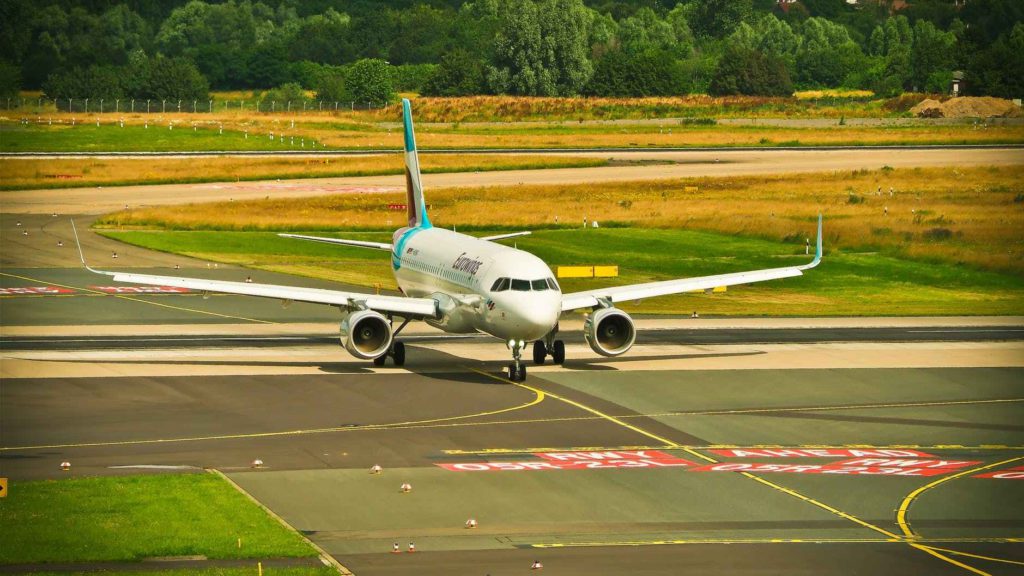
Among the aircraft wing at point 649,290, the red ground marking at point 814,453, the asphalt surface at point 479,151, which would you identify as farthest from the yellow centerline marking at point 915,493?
the asphalt surface at point 479,151

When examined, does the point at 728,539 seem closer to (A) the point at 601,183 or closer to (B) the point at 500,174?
(A) the point at 601,183

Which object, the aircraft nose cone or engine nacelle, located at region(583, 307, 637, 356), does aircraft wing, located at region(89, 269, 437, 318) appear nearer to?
the aircraft nose cone

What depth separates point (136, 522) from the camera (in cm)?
3547

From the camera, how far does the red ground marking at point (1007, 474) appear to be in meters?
42.4

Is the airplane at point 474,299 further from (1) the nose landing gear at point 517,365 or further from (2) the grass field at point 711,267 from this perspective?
(2) the grass field at point 711,267

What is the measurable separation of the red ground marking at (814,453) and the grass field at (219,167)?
10254 centimetres

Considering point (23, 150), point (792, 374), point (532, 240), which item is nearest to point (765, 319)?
point (792, 374)

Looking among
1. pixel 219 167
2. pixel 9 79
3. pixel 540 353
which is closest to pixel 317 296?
pixel 540 353

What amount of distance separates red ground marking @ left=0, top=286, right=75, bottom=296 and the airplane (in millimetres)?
21952

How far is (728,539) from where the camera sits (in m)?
35.2

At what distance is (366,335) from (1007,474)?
2613cm

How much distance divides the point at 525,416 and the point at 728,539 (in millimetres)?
16660

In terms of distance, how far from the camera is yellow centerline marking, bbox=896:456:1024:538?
120 ft

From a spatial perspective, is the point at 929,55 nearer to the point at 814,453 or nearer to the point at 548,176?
the point at 548,176
